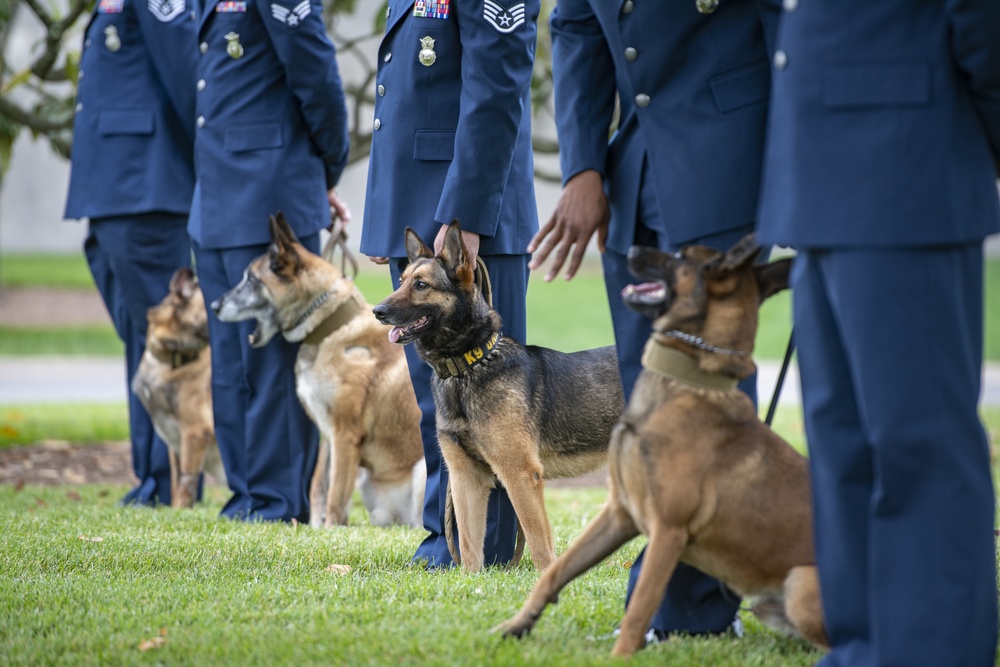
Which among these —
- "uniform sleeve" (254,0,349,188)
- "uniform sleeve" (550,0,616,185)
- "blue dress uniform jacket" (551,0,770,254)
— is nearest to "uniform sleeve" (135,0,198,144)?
"uniform sleeve" (254,0,349,188)

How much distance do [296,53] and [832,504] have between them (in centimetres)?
384

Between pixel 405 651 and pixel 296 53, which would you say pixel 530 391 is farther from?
pixel 296 53

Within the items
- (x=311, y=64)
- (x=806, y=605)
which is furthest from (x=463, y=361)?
(x=311, y=64)

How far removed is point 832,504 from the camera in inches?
103

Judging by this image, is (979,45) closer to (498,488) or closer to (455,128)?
(455,128)

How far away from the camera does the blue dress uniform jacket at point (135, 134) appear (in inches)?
247

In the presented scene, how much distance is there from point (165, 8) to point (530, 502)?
3709 mm

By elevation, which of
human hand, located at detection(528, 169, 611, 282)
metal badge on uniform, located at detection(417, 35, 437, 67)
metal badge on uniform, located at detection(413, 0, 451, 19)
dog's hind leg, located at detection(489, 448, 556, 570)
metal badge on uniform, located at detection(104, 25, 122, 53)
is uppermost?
metal badge on uniform, located at detection(104, 25, 122, 53)

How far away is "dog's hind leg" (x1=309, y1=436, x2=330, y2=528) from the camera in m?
6.26

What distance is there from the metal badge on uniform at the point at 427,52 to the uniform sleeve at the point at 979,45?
228cm

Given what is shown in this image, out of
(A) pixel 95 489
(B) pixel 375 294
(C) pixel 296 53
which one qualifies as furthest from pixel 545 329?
(C) pixel 296 53

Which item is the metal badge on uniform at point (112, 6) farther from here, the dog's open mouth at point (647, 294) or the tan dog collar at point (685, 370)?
the tan dog collar at point (685, 370)

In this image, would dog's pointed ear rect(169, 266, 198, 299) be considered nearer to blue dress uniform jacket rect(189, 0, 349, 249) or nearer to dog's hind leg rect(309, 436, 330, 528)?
blue dress uniform jacket rect(189, 0, 349, 249)

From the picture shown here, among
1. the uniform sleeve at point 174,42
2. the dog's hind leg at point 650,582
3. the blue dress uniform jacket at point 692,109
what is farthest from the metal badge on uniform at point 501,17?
the uniform sleeve at point 174,42
